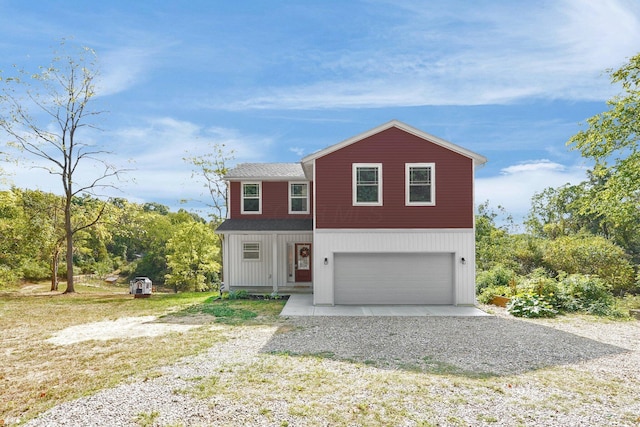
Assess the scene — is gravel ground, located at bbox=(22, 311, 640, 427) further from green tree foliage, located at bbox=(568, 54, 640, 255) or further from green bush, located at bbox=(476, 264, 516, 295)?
green tree foliage, located at bbox=(568, 54, 640, 255)

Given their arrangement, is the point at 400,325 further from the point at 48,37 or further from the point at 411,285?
the point at 48,37

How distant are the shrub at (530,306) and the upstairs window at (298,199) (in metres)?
9.37

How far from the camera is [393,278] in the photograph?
47.2ft

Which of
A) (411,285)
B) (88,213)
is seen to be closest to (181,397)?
(411,285)

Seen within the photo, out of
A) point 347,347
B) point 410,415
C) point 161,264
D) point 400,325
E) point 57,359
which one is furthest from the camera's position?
point 161,264

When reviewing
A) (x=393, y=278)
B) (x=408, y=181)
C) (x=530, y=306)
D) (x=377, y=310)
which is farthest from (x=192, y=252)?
(x=530, y=306)

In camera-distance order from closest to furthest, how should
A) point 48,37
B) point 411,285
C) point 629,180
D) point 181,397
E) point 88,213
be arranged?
point 181,397 → point 411,285 → point 629,180 → point 48,37 → point 88,213

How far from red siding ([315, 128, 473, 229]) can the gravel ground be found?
424 centimetres

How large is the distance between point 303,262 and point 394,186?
646 centimetres

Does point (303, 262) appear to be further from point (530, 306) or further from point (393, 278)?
point (530, 306)

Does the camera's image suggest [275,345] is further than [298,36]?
No

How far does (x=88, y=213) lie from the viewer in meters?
23.2

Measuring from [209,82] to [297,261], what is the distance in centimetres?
895

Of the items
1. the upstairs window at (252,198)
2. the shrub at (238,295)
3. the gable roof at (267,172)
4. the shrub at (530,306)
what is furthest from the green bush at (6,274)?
the shrub at (530,306)
